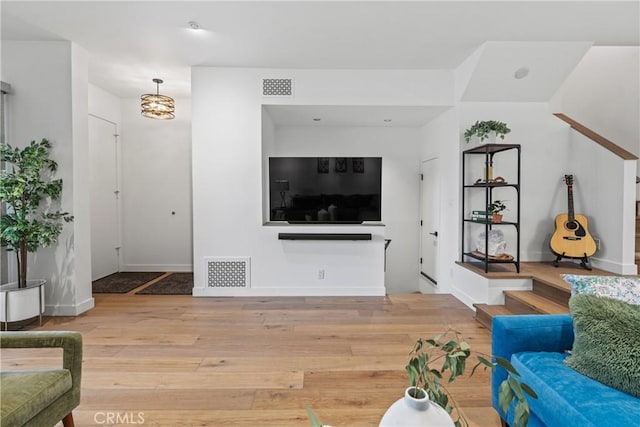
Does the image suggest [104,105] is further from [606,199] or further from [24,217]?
[606,199]

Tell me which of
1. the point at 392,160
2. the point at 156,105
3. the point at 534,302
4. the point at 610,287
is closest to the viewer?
the point at 610,287

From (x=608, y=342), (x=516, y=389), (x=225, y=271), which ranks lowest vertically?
(x=225, y=271)

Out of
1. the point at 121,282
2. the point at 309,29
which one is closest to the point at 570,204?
the point at 309,29

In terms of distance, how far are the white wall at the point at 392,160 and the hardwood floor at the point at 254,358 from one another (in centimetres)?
150

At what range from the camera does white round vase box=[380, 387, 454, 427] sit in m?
0.83

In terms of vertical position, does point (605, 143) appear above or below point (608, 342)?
above

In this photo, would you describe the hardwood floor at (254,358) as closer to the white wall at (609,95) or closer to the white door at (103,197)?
the white door at (103,197)

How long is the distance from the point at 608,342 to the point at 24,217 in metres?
4.36

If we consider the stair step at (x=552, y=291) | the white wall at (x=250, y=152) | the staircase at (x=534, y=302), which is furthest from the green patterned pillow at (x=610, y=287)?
the white wall at (x=250, y=152)

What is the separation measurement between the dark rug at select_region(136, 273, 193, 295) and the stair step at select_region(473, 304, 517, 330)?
346 cm

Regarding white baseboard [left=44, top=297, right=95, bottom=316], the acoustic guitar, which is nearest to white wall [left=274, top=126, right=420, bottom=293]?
the acoustic guitar

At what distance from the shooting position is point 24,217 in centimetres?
297

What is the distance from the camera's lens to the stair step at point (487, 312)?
3070 millimetres

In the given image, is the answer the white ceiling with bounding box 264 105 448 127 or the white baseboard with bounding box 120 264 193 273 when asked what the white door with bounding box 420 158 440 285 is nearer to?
the white ceiling with bounding box 264 105 448 127
